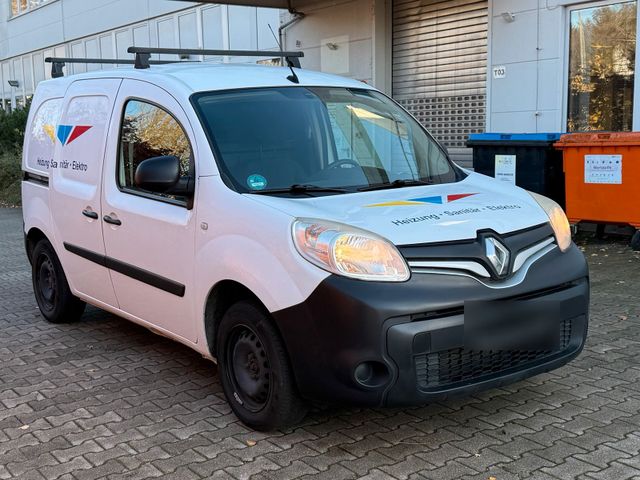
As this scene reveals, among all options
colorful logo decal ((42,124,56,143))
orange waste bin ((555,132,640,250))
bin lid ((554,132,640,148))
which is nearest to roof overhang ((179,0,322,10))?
bin lid ((554,132,640,148))

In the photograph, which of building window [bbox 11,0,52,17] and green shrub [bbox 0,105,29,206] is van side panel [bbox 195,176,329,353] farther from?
building window [bbox 11,0,52,17]

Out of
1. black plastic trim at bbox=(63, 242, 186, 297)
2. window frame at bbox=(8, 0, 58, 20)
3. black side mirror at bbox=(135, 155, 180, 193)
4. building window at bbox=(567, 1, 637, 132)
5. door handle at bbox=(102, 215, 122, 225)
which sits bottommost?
black plastic trim at bbox=(63, 242, 186, 297)

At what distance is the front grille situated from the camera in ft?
10.9

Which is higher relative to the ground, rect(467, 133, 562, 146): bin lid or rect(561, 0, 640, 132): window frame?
rect(561, 0, 640, 132): window frame

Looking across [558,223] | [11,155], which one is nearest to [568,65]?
[558,223]

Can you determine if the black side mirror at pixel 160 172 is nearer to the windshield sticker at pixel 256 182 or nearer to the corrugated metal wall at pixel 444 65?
the windshield sticker at pixel 256 182

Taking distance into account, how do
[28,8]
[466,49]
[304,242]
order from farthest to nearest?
[28,8], [466,49], [304,242]

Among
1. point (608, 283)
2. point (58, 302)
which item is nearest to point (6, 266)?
point (58, 302)

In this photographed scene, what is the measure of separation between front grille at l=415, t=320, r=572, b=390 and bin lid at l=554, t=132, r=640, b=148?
547 centimetres

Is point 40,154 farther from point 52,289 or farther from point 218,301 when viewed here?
point 218,301

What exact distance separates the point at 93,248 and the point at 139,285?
689 millimetres

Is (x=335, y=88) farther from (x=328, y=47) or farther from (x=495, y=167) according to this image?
(x=328, y=47)

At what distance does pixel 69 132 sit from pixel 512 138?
5.86 m

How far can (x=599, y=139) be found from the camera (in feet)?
28.2
